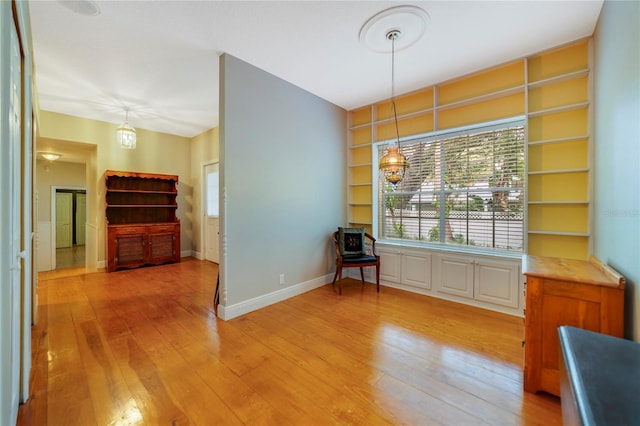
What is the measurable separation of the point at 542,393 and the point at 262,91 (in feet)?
12.6

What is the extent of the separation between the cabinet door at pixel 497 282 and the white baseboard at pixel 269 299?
2106 mm

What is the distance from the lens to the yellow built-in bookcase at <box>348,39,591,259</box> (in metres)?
2.72

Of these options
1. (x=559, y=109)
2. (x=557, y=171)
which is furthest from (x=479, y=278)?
(x=559, y=109)

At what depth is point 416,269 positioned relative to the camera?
3812 mm

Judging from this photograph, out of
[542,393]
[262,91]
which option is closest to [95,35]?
[262,91]

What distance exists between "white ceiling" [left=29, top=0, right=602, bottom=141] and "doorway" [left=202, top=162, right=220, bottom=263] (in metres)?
2.04

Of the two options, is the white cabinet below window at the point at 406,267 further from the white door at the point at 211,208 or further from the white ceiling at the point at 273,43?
the white door at the point at 211,208

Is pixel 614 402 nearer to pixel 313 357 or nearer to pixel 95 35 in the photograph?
pixel 313 357

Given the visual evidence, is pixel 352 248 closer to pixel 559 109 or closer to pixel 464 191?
pixel 464 191

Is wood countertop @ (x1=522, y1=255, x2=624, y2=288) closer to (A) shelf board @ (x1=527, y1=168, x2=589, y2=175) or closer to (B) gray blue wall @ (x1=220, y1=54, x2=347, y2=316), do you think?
(A) shelf board @ (x1=527, y1=168, x2=589, y2=175)

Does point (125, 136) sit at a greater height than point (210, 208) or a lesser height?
greater

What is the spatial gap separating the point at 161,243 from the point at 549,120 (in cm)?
667

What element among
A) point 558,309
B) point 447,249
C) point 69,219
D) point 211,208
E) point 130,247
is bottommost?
point 130,247

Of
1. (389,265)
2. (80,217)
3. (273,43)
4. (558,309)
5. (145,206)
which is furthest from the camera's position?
(80,217)
